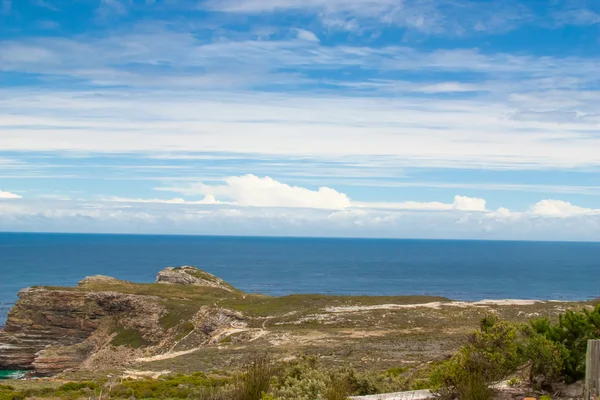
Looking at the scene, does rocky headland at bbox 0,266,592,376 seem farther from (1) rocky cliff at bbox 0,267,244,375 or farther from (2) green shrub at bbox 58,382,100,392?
(2) green shrub at bbox 58,382,100,392

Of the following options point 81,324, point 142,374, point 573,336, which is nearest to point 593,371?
point 573,336

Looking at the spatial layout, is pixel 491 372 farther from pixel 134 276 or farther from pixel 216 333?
pixel 134 276

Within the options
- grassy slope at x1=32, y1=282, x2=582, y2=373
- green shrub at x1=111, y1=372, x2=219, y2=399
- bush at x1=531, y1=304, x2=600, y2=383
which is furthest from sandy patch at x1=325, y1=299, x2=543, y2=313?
bush at x1=531, y1=304, x2=600, y2=383

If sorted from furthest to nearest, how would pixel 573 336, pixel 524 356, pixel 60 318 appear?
1. pixel 60 318
2. pixel 573 336
3. pixel 524 356

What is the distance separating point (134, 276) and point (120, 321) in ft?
394

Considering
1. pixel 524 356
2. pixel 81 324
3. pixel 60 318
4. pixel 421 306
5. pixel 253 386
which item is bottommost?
pixel 81 324

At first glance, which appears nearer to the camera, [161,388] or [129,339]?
[161,388]

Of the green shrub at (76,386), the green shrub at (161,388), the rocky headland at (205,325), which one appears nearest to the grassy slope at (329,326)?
the rocky headland at (205,325)

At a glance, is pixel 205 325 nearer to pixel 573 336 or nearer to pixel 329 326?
pixel 329 326

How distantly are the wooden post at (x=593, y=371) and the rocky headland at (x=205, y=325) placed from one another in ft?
90.4

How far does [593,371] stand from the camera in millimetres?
13125

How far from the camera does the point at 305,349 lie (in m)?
42.9

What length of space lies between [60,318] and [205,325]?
22.3m

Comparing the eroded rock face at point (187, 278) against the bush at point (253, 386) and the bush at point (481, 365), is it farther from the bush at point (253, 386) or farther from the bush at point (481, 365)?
the bush at point (481, 365)
